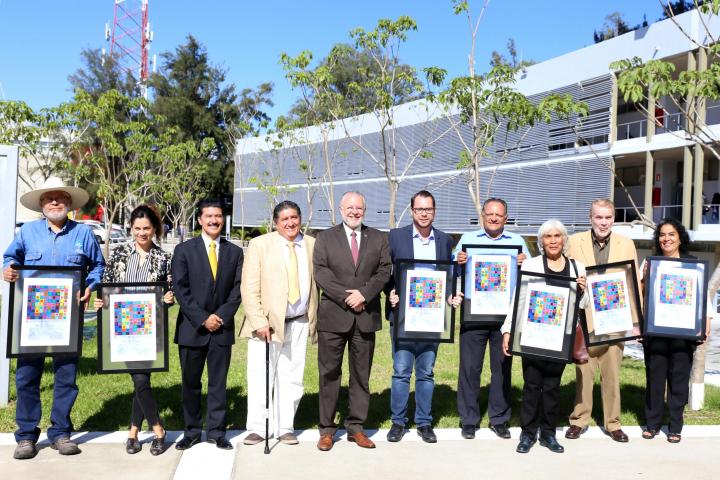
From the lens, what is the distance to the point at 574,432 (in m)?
5.98

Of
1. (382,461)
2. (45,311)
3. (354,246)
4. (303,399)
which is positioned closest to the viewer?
(382,461)

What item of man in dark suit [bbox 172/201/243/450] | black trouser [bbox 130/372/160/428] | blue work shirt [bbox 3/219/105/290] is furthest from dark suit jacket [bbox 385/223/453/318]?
blue work shirt [bbox 3/219/105/290]

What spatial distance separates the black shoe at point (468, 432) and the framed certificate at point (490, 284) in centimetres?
88

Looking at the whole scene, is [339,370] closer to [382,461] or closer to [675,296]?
[382,461]

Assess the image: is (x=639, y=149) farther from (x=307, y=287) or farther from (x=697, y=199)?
(x=307, y=287)

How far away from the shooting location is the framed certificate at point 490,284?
5918 mm

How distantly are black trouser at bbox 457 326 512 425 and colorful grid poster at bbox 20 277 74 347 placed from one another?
10.5 feet

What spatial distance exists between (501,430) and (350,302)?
1790mm

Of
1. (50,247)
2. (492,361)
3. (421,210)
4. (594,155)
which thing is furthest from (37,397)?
(594,155)

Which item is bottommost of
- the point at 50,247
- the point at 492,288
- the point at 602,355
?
the point at 602,355

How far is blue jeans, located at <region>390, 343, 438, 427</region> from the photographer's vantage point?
586 cm

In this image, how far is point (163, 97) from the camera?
56.3 m

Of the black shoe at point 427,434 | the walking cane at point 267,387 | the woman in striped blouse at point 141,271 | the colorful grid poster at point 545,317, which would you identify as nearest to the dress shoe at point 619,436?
the colorful grid poster at point 545,317

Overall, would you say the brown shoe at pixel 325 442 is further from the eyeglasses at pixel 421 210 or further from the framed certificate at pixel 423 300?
the eyeglasses at pixel 421 210
